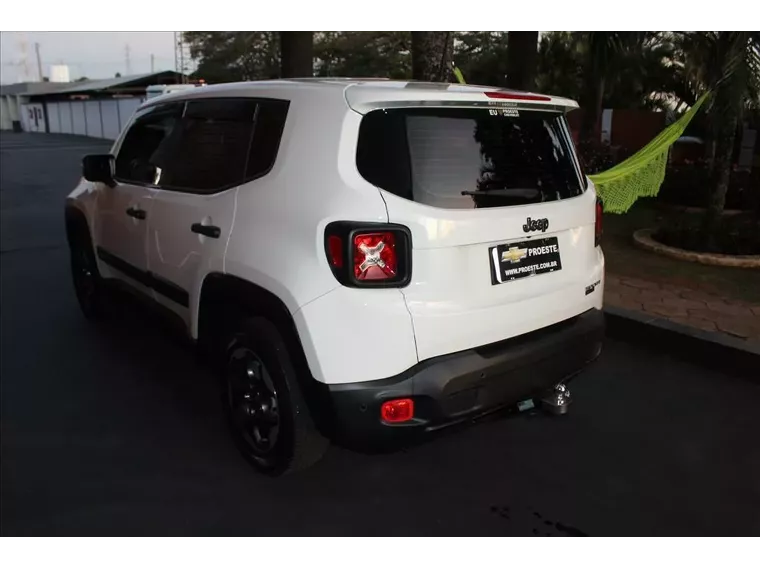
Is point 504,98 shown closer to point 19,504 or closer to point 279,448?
point 279,448

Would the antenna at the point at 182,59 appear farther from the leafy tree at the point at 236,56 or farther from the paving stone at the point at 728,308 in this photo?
the paving stone at the point at 728,308

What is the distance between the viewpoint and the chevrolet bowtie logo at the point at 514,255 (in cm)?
278

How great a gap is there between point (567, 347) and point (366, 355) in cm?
103

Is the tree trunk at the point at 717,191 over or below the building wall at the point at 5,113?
over

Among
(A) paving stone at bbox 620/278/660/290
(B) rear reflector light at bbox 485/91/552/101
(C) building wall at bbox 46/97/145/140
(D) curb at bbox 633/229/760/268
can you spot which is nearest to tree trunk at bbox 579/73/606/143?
(D) curb at bbox 633/229/760/268

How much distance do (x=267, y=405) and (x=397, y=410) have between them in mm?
736

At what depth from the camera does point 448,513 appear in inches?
112

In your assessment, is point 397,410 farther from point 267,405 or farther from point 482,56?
point 482,56

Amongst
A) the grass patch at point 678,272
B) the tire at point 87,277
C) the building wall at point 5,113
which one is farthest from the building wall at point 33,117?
the grass patch at point 678,272

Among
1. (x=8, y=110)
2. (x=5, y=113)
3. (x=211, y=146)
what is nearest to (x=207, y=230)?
(x=211, y=146)

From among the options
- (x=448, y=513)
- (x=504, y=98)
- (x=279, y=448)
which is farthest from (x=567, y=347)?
(x=279, y=448)

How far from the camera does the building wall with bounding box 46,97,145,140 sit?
35.6 m

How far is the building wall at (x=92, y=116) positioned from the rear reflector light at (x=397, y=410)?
103 ft

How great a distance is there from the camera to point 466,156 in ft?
9.11
